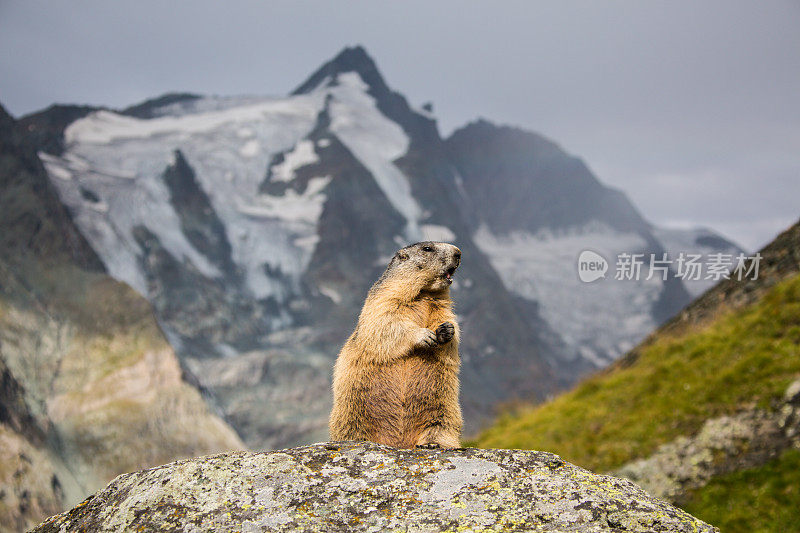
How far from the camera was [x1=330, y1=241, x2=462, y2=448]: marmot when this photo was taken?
6.07m

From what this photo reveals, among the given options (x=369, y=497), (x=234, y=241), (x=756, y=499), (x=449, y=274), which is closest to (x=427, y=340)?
(x=449, y=274)

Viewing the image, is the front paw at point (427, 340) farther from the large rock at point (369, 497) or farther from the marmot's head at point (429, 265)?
the large rock at point (369, 497)

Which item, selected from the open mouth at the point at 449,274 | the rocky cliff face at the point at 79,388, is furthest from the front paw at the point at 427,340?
the rocky cliff face at the point at 79,388

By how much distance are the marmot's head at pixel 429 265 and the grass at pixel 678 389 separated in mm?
10438

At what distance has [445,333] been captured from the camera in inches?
240

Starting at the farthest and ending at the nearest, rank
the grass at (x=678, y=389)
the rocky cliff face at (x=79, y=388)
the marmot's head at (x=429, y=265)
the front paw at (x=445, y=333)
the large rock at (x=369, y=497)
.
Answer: the rocky cliff face at (x=79, y=388) → the grass at (x=678, y=389) → the marmot's head at (x=429, y=265) → the front paw at (x=445, y=333) → the large rock at (x=369, y=497)

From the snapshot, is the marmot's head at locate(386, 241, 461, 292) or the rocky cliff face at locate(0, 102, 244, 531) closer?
the marmot's head at locate(386, 241, 461, 292)

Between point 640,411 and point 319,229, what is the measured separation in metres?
172

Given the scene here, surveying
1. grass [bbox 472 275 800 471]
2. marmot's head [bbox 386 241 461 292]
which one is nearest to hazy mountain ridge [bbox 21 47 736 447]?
grass [bbox 472 275 800 471]

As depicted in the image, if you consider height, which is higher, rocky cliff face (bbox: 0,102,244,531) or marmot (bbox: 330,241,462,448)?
marmot (bbox: 330,241,462,448)

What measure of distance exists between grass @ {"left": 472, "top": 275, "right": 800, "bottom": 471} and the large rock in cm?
1174

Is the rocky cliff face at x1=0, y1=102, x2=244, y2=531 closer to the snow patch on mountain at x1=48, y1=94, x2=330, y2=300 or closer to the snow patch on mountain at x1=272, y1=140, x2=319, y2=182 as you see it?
the snow patch on mountain at x1=48, y1=94, x2=330, y2=300

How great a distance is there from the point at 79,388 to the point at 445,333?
228 feet

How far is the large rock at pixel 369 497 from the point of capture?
394 cm
